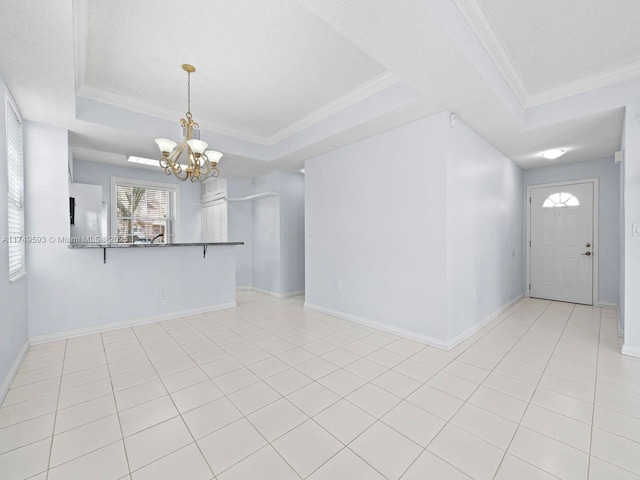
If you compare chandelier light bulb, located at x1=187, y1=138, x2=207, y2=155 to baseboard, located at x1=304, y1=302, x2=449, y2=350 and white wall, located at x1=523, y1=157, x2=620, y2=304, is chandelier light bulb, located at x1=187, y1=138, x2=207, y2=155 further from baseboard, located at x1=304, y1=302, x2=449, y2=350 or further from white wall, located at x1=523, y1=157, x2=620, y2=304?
white wall, located at x1=523, y1=157, x2=620, y2=304

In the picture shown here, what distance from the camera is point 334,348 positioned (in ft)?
9.98

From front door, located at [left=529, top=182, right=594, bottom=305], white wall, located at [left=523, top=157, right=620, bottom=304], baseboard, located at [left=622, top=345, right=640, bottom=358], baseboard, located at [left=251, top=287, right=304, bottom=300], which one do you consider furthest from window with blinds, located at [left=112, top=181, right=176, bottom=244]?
white wall, located at [left=523, top=157, right=620, bottom=304]

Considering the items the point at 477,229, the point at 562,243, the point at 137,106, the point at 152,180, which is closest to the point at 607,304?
the point at 562,243

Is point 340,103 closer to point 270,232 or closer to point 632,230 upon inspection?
point 270,232

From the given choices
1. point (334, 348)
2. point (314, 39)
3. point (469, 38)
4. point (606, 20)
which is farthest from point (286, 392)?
point (606, 20)

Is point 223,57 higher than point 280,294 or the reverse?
higher

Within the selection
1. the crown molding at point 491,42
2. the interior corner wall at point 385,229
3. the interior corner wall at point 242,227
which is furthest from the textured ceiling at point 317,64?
the interior corner wall at point 242,227

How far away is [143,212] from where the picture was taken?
20.9 feet

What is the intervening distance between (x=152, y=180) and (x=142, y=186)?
245mm

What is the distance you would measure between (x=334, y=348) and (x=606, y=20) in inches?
142

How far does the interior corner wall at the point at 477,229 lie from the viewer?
312cm

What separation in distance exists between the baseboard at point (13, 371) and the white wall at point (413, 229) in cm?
338

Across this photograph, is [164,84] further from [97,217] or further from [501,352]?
[501,352]

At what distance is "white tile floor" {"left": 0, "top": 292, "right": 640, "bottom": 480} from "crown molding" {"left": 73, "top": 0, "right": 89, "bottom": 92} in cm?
265
